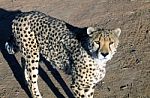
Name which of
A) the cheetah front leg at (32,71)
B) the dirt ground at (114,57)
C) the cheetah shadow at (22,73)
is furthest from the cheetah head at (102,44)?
the cheetah shadow at (22,73)

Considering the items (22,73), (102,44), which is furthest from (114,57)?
(102,44)

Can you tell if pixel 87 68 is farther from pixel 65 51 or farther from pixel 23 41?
pixel 23 41

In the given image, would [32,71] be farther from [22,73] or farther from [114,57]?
[114,57]

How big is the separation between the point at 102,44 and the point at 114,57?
2082 millimetres

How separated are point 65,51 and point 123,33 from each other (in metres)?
2.50

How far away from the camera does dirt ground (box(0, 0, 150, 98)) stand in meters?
6.86

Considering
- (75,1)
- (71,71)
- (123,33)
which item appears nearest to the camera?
(71,71)

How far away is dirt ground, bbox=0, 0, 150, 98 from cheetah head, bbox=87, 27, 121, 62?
125 centimetres

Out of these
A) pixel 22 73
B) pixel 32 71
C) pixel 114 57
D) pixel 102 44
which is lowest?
pixel 22 73

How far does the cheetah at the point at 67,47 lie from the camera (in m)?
5.67

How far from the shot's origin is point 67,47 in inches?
242

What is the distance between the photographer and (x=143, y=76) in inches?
275

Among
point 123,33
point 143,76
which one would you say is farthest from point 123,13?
point 143,76

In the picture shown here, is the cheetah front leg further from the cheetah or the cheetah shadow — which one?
the cheetah shadow
